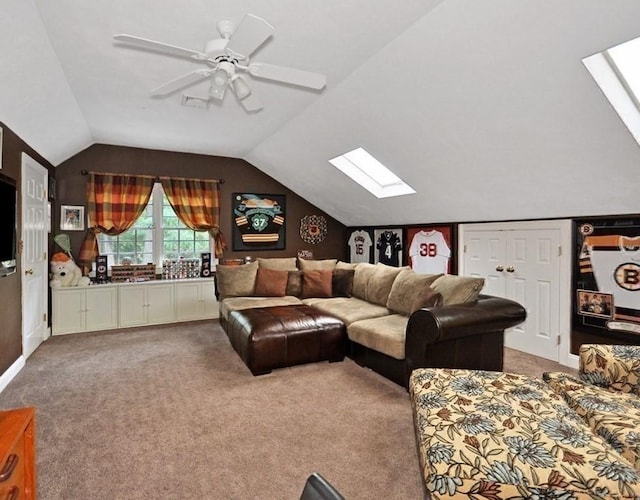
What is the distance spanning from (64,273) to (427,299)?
4405 mm

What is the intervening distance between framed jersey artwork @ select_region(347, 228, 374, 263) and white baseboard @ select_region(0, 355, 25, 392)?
4690 mm

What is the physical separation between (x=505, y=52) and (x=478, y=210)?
2113 millimetres

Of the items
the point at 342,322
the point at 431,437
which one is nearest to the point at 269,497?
the point at 431,437

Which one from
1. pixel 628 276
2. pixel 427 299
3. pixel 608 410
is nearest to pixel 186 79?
pixel 427 299

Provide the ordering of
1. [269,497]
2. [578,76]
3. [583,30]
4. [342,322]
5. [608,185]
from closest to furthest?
1. [269,497]
2. [583,30]
3. [578,76]
4. [608,185]
5. [342,322]

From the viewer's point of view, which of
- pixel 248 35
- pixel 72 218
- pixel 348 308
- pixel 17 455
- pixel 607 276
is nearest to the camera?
pixel 17 455

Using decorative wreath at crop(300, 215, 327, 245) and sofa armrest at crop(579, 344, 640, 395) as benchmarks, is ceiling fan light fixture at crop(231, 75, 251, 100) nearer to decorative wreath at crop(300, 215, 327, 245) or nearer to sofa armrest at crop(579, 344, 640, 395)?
sofa armrest at crop(579, 344, 640, 395)

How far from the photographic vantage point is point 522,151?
2957mm

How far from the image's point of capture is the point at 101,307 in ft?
15.5

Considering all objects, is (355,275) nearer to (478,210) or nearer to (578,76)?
(478,210)

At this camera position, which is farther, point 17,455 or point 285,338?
point 285,338

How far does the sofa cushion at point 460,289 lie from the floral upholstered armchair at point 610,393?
98cm

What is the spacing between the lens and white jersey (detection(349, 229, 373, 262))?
20.7 ft

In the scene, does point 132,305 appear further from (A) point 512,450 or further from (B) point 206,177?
(A) point 512,450
